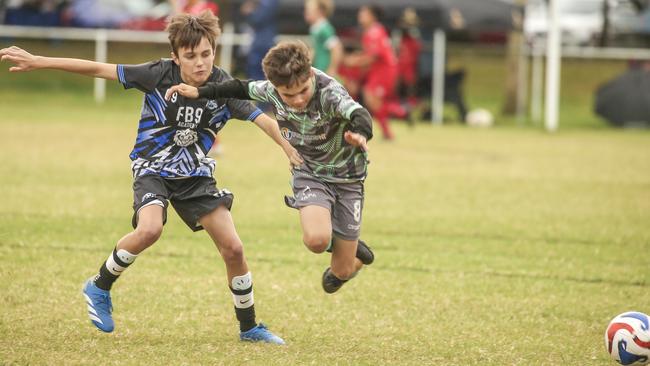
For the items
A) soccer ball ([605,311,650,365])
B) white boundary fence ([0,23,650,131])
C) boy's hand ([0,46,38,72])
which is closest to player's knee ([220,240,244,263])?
boy's hand ([0,46,38,72])

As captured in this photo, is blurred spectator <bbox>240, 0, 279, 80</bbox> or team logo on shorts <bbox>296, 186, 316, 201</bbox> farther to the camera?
blurred spectator <bbox>240, 0, 279, 80</bbox>

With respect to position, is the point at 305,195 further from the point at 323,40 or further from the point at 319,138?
the point at 323,40

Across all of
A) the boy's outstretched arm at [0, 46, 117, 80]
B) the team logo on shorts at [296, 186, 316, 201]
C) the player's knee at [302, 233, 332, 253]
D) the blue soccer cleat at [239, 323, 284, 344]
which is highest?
the boy's outstretched arm at [0, 46, 117, 80]

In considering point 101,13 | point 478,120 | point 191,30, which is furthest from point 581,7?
point 191,30

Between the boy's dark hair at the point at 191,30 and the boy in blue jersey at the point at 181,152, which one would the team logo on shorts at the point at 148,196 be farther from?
the boy's dark hair at the point at 191,30

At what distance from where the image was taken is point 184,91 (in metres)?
5.04

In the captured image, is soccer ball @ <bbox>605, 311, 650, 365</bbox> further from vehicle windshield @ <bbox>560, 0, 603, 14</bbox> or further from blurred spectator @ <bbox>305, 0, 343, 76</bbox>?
vehicle windshield @ <bbox>560, 0, 603, 14</bbox>

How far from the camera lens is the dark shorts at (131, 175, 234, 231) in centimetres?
516

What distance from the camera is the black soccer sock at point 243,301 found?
5.25 metres

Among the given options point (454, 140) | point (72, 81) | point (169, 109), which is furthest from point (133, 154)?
point (72, 81)

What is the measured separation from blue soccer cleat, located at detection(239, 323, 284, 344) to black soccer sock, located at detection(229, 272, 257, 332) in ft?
0.08

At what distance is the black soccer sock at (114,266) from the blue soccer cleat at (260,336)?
2.29 ft

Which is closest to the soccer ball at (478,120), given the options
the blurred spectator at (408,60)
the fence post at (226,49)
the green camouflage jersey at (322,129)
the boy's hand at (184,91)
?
the blurred spectator at (408,60)

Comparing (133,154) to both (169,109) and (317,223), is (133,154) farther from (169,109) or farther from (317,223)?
(317,223)
